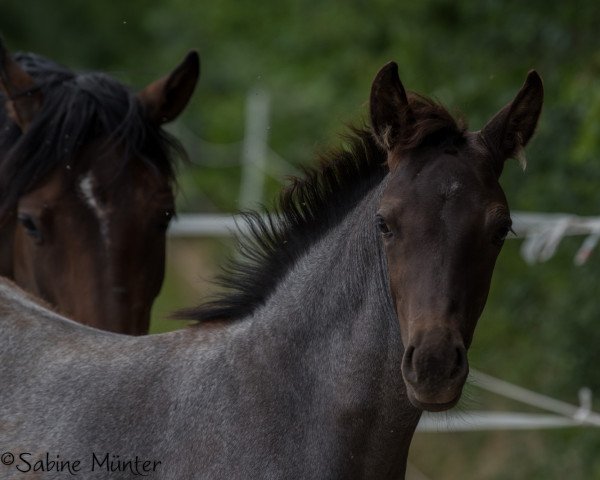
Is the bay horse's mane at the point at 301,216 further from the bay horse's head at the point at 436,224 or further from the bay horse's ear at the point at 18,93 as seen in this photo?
the bay horse's ear at the point at 18,93

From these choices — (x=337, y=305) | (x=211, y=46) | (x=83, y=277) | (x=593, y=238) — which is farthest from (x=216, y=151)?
(x=337, y=305)

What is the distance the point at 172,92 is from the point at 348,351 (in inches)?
91.6

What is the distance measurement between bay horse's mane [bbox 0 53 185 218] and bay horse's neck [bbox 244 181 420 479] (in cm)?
156

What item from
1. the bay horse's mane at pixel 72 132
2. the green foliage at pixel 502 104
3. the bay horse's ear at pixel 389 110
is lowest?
the green foliage at pixel 502 104

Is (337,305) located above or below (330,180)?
below

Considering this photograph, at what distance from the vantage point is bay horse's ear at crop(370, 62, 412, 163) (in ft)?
10.8

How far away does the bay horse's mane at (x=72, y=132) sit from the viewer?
4.72 meters

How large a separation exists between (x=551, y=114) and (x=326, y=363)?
4.78 meters

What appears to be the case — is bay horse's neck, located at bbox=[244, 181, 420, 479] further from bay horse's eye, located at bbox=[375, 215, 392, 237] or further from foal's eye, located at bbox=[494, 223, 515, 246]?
foal's eye, located at bbox=[494, 223, 515, 246]

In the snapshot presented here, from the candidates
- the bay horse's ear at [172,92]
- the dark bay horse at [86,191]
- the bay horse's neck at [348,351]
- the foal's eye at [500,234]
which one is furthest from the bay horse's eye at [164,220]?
the foal's eye at [500,234]

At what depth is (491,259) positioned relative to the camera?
3234 millimetres

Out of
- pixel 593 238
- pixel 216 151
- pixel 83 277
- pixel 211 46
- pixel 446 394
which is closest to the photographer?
pixel 446 394

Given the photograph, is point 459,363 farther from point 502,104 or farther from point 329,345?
point 502,104

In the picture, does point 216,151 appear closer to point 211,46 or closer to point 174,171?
point 211,46
